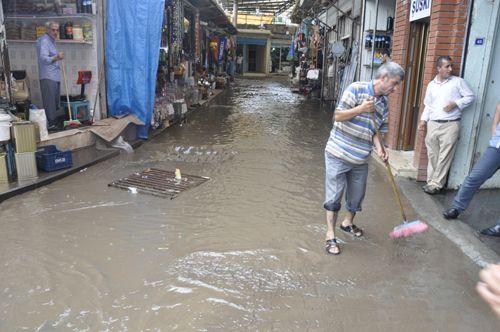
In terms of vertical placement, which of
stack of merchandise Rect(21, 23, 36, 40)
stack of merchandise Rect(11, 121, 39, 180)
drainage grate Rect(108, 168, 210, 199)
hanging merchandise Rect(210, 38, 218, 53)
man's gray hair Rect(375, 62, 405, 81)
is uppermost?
hanging merchandise Rect(210, 38, 218, 53)

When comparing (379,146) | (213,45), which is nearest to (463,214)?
(379,146)

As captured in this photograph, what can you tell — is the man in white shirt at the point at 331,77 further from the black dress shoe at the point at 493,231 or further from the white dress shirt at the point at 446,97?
the black dress shoe at the point at 493,231

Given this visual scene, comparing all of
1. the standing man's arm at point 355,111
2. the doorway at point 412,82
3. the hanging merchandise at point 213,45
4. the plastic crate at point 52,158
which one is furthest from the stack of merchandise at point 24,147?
the hanging merchandise at point 213,45

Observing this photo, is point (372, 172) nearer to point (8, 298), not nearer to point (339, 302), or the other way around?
point (339, 302)

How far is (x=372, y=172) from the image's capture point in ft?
21.5

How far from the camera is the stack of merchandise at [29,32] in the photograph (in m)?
7.86

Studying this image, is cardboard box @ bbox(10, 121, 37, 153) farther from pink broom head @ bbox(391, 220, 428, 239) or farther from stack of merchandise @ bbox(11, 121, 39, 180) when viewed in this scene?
pink broom head @ bbox(391, 220, 428, 239)

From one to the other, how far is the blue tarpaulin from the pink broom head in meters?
5.84

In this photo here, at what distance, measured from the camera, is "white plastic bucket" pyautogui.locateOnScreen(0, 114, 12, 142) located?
5031 mm

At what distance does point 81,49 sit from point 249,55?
1286 inches

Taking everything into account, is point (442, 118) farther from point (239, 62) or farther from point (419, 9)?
point (239, 62)

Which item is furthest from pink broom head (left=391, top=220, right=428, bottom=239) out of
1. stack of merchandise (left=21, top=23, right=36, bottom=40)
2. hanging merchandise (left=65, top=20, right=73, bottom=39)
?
stack of merchandise (left=21, top=23, right=36, bottom=40)

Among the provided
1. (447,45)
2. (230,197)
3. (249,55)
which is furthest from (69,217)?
(249,55)

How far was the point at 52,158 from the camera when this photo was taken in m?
5.79
